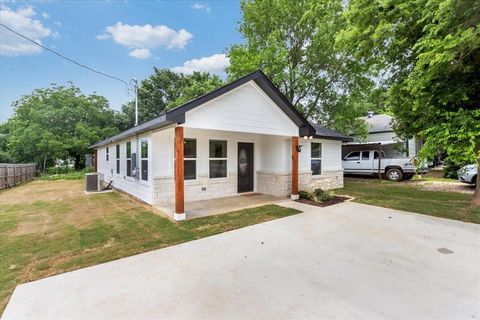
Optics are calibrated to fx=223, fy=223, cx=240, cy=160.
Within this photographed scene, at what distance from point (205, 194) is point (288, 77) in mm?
8676

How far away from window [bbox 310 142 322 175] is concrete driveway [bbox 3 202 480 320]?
559 cm

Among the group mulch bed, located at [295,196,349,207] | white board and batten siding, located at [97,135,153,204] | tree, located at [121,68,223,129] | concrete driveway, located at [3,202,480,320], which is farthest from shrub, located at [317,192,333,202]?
tree, located at [121,68,223,129]

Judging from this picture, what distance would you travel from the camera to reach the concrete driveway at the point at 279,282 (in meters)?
2.33

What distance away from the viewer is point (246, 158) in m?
9.38

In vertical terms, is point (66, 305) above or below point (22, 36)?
below

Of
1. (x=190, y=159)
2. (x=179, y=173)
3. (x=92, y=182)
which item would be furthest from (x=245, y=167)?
(x=92, y=182)

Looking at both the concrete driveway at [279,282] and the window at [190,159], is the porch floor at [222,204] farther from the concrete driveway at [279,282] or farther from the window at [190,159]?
the concrete driveway at [279,282]

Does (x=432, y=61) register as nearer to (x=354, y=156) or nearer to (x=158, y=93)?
(x=354, y=156)

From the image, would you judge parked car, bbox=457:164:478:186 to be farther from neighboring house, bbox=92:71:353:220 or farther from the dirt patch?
neighboring house, bbox=92:71:353:220

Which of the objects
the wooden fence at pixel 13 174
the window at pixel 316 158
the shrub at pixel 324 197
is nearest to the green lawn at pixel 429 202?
the shrub at pixel 324 197

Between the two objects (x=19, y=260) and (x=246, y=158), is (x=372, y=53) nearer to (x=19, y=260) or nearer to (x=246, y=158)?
(x=246, y=158)

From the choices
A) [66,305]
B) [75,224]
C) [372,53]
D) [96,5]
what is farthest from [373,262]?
[96,5]

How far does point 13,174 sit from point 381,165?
71.6 ft

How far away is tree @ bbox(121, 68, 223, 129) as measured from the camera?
2477 centimetres
